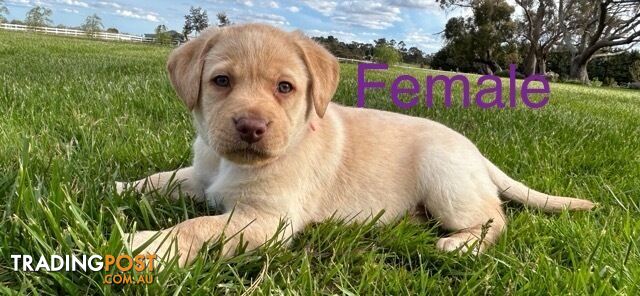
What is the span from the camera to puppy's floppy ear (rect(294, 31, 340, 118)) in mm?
2383

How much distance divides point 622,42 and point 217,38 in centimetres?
3629

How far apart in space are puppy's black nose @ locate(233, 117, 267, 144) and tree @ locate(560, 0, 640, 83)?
32.4 metres

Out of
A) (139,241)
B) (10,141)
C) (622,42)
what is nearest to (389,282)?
(139,241)

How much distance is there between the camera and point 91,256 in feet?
5.25

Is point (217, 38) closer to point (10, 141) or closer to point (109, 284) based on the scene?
point (109, 284)

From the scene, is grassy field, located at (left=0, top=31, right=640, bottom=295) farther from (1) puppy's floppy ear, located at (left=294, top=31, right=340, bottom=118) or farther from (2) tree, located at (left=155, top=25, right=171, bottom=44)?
(2) tree, located at (left=155, top=25, right=171, bottom=44)

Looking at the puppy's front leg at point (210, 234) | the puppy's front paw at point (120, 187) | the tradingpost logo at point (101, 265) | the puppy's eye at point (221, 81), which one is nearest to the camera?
the tradingpost logo at point (101, 265)

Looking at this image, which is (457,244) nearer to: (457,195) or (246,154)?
(457,195)

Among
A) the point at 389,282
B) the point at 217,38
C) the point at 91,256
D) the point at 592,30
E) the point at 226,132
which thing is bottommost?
the point at 389,282

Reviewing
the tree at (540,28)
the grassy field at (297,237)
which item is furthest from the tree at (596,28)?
the grassy field at (297,237)

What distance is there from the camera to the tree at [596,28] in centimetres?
3137

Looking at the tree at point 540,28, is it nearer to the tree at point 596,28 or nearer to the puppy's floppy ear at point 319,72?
the tree at point 596,28

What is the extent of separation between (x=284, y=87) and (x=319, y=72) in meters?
0.25

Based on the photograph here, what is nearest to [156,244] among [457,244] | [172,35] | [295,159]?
[295,159]
